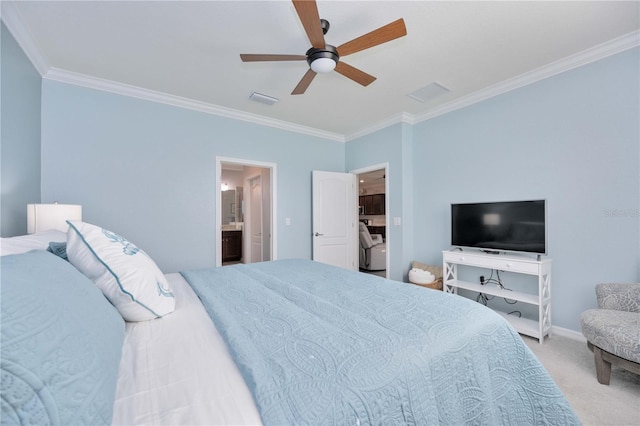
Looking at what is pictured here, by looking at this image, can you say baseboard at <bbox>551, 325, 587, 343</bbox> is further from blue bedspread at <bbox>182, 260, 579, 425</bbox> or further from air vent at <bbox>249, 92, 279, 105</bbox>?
air vent at <bbox>249, 92, 279, 105</bbox>

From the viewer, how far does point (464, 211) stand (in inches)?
130

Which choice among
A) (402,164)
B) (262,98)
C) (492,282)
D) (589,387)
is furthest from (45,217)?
(492,282)

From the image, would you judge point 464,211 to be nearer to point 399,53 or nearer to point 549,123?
point 549,123

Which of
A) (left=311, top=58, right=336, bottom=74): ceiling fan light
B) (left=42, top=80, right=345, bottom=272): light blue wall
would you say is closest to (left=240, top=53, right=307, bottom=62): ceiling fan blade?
(left=311, top=58, right=336, bottom=74): ceiling fan light

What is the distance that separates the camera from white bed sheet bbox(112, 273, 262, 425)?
0.65 m

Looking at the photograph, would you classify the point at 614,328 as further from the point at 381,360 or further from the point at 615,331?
the point at 381,360

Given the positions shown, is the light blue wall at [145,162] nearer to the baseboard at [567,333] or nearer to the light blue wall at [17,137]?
the light blue wall at [17,137]

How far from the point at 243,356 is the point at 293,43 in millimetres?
2475

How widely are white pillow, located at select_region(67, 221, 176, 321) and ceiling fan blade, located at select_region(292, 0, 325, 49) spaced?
1532 mm

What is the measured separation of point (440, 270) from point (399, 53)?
2645 mm

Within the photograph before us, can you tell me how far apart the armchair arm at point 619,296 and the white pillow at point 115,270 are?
→ 316cm

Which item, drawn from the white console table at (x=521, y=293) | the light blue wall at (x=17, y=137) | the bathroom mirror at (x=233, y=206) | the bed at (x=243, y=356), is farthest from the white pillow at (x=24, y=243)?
the bathroom mirror at (x=233, y=206)

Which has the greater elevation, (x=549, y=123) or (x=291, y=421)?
(x=549, y=123)

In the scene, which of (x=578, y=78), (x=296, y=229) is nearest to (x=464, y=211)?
(x=578, y=78)
